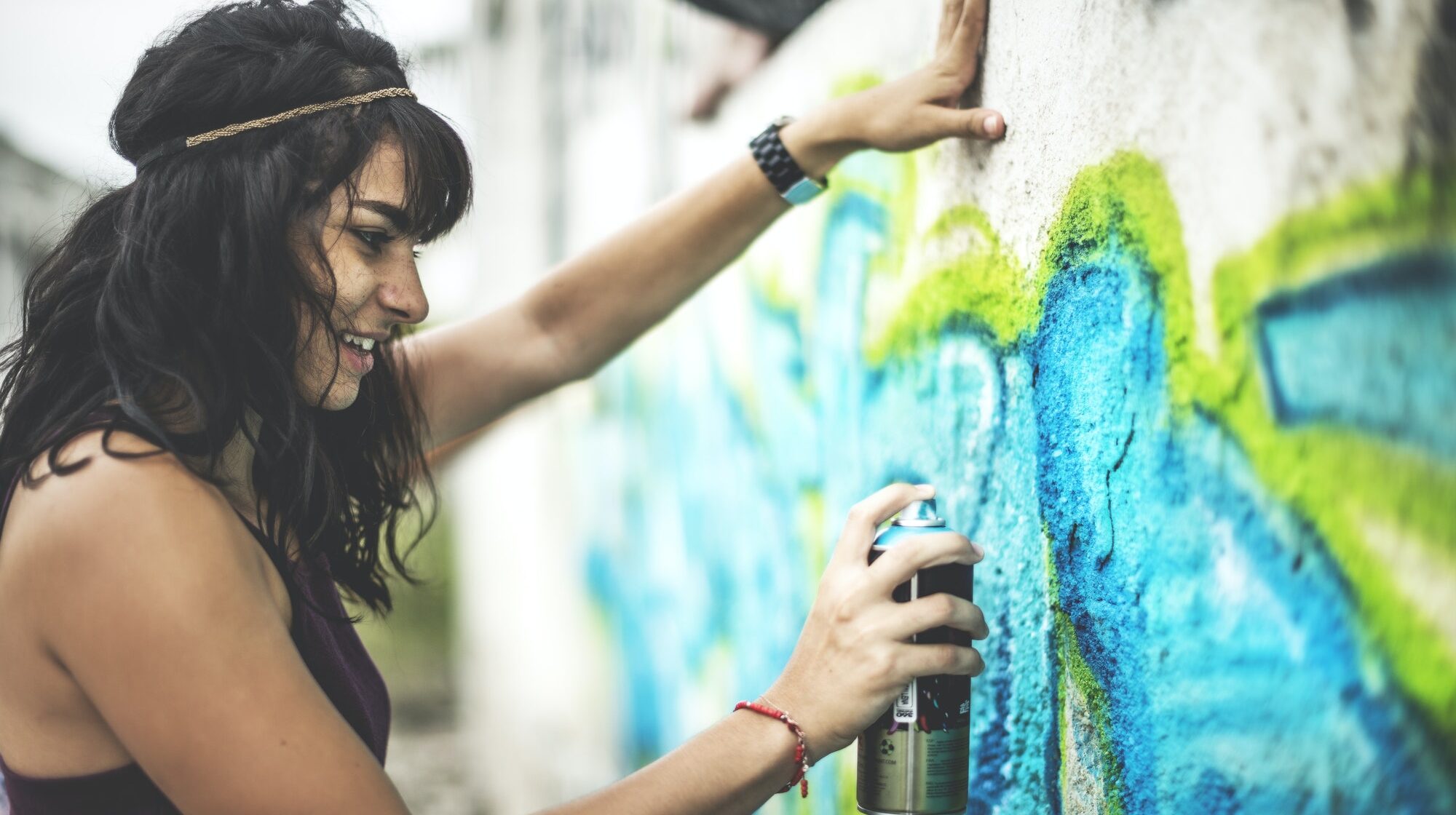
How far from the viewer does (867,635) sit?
1.33m

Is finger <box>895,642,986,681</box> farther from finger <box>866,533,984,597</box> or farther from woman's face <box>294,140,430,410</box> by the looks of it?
woman's face <box>294,140,430,410</box>

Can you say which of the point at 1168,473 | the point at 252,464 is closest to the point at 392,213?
the point at 252,464

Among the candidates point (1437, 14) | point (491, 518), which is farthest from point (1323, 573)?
point (491, 518)

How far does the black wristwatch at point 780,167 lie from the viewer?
1.96 m

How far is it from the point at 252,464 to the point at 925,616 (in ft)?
3.17

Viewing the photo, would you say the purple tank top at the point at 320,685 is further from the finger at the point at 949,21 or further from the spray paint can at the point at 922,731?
the finger at the point at 949,21

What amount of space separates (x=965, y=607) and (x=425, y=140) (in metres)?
1.01

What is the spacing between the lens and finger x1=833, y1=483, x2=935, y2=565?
138cm

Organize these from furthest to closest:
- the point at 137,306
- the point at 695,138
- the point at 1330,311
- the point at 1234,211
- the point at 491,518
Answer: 1. the point at 491,518
2. the point at 695,138
3. the point at 137,306
4. the point at 1234,211
5. the point at 1330,311

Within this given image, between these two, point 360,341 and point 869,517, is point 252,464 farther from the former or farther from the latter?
point 869,517

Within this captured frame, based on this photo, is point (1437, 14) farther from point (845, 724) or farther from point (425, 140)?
point (425, 140)

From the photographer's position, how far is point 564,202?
5.43 meters

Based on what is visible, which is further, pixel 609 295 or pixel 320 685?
pixel 609 295

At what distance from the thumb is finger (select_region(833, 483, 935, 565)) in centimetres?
60
